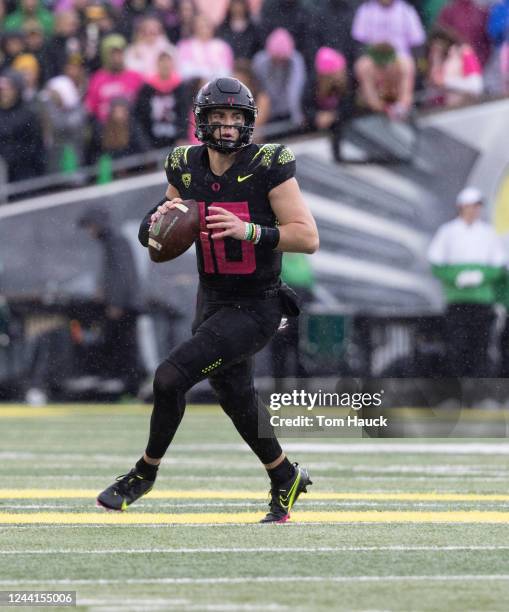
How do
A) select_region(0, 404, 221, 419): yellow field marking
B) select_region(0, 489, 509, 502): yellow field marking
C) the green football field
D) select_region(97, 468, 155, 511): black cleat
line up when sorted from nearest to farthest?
the green football field, select_region(97, 468, 155, 511): black cleat, select_region(0, 489, 509, 502): yellow field marking, select_region(0, 404, 221, 419): yellow field marking

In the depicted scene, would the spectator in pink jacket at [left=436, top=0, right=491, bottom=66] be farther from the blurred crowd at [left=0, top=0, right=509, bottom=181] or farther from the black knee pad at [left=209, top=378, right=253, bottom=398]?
the black knee pad at [left=209, top=378, right=253, bottom=398]

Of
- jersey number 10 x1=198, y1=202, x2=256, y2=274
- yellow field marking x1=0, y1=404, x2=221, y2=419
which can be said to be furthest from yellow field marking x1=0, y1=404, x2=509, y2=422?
jersey number 10 x1=198, y1=202, x2=256, y2=274

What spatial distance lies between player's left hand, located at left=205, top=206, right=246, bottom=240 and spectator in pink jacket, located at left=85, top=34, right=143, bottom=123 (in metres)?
9.53

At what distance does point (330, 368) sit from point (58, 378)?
2715 mm

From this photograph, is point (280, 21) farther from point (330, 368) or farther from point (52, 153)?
point (330, 368)

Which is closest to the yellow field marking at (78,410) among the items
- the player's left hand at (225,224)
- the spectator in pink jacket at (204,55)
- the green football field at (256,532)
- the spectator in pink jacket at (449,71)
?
the spectator in pink jacket at (204,55)

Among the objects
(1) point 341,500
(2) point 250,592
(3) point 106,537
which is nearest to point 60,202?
(1) point 341,500

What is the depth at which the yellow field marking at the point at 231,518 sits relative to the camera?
6078 mm

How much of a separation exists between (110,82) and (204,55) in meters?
0.96

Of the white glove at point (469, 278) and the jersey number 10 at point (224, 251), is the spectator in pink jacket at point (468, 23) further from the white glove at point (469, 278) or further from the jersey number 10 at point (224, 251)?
the jersey number 10 at point (224, 251)

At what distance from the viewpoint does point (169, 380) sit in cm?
595

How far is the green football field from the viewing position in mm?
4266

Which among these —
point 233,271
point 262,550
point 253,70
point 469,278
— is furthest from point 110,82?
point 262,550

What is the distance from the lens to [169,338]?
14.9 m
